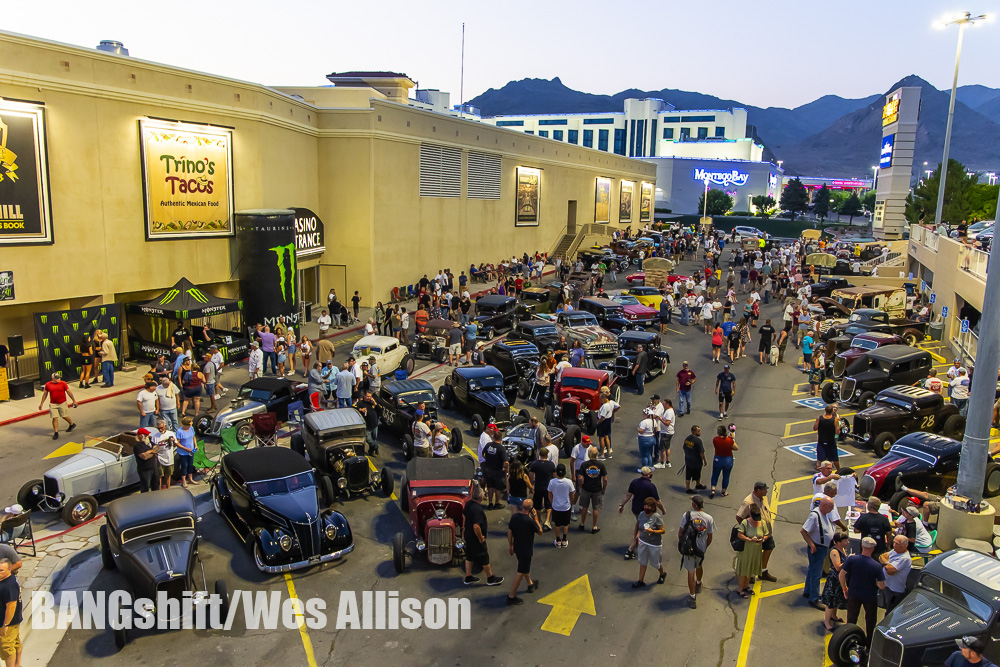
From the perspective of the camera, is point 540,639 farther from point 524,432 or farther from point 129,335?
point 129,335

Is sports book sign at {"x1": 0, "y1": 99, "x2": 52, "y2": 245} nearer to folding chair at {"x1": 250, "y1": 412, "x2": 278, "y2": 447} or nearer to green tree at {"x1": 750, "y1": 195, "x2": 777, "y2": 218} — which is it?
folding chair at {"x1": 250, "y1": 412, "x2": 278, "y2": 447}

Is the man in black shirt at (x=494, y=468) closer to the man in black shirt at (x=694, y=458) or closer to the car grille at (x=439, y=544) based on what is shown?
the car grille at (x=439, y=544)

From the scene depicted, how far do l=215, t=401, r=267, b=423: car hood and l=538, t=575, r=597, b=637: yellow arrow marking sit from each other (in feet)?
31.8

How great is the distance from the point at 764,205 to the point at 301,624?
115557mm

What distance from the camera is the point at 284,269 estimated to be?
→ 98.0ft

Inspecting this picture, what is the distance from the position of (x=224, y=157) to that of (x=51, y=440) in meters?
14.6

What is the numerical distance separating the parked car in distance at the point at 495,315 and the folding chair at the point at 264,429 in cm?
1488

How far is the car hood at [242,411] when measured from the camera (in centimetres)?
1755

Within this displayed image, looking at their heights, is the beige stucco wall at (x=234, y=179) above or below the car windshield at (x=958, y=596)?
above

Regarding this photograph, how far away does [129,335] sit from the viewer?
25.8 m

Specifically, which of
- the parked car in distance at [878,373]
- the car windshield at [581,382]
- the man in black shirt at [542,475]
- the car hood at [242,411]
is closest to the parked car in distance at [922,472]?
the parked car in distance at [878,373]

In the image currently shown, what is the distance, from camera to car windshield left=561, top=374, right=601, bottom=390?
1917 cm

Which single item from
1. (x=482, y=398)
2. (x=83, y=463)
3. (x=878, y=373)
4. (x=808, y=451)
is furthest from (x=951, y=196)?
(x=83, y=463)

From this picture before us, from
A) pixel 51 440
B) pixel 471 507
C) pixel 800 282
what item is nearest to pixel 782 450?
pixel 471 507
